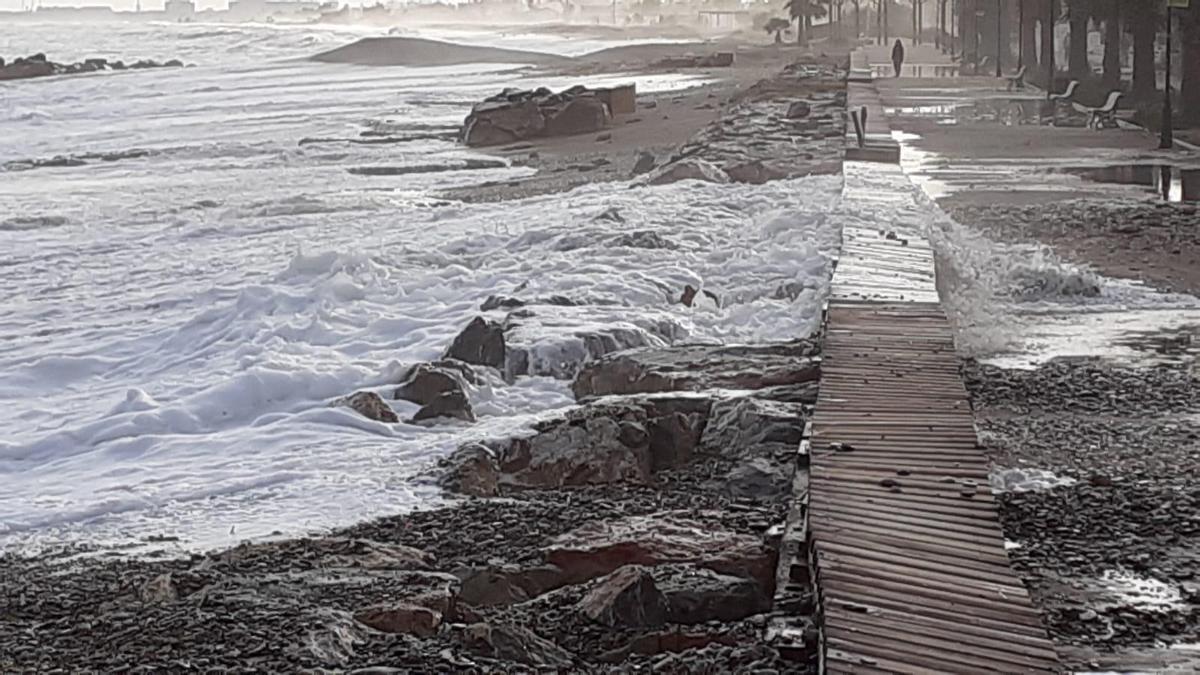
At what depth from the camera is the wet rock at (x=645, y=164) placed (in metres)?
23.1

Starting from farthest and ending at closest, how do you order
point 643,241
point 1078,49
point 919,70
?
point 919,70 → point 1078,49 → point 643,241

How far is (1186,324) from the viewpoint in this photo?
10.4 m

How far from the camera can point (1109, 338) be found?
32.8 ft

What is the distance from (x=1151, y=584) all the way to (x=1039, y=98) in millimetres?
34184

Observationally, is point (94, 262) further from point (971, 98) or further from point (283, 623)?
point (971, 98)

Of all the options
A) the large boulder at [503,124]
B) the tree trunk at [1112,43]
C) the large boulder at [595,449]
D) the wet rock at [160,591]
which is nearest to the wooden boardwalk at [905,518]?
the large boulder at [595,449]

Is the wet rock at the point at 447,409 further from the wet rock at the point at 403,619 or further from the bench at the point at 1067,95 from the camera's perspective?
the bench at the point at 1067,95

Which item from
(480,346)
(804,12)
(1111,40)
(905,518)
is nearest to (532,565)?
(905,518)

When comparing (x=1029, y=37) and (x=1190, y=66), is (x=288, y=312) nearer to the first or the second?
(x=1190, y=66)

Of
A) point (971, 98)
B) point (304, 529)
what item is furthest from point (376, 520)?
point (971, 98)

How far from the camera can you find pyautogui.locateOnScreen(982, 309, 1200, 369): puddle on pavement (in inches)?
370

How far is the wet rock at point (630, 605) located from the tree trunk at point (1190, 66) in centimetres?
2277

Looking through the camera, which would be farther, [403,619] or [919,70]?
[919,70]

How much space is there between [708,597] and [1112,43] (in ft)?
102
